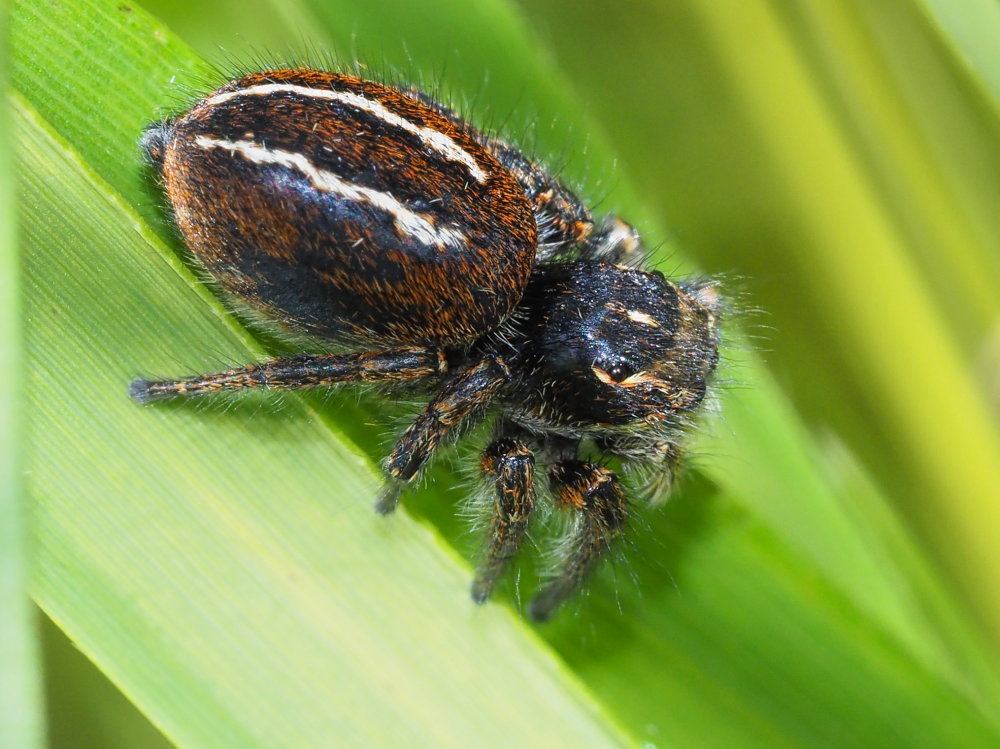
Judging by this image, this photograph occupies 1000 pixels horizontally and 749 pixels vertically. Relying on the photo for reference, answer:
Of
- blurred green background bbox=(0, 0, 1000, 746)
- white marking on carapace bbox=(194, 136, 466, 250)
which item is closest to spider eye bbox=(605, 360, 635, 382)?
blurred green background bbox=(0, 0, 1000, 746)

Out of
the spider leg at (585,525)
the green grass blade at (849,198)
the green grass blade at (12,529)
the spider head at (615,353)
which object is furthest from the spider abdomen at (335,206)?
the green grass blade at (849,198)

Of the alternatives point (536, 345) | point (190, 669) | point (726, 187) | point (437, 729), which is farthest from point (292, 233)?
point (726, 187)

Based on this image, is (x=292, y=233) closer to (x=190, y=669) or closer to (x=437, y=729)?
(x=190, y=669)

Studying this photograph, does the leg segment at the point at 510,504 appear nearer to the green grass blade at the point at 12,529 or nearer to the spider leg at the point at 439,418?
the spider leg at the point at 439,418

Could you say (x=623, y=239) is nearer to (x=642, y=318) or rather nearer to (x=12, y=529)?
(x=642, y=318)

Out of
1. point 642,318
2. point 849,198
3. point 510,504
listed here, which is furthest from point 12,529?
point 849,198

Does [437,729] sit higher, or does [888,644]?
[888,644]

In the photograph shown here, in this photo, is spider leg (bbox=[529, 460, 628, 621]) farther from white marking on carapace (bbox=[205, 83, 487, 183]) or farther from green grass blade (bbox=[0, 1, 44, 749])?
green grass blade (bbox=[0, 1, 44, 749])
